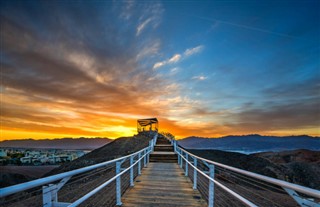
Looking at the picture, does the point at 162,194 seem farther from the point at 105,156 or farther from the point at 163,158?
the point at 105,156

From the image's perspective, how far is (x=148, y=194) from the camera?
421 centimetres

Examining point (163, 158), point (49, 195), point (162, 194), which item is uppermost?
point (49, 195)

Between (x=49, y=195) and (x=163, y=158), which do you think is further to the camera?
(x=163, y=158)

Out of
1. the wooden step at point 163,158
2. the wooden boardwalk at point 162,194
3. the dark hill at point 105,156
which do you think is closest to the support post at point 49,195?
the wooden boardwalk at point 162,194

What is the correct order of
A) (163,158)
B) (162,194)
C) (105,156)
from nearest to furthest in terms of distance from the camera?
(162,194), (163,158), (105,156)

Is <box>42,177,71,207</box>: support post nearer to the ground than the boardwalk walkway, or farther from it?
farther from it

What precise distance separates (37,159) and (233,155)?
277ft

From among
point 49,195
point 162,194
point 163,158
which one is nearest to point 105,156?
point 163,158

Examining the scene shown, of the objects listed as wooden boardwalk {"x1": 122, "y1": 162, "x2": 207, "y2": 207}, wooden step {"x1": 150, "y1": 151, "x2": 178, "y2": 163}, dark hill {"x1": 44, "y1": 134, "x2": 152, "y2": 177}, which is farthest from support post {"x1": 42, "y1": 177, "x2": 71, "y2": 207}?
dark hill {"x1": 44, "y1": 134, "x2": 152, "y2": 177}

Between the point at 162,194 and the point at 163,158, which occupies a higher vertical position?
the point at 162,194

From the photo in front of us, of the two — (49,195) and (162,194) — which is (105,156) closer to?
(162,194)

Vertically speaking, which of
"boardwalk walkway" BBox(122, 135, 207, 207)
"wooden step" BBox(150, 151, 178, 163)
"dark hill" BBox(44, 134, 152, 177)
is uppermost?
"boardwalk walkway" BBox(122, 135, 207, 207)

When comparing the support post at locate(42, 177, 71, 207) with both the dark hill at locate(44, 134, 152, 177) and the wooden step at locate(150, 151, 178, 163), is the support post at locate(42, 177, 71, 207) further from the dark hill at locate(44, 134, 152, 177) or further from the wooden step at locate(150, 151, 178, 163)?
the dark hill at locate(44, 134, 152, 177)

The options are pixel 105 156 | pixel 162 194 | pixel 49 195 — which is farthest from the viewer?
pixel 105 156
